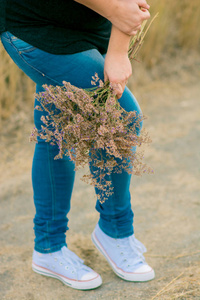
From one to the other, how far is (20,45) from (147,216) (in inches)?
52.4

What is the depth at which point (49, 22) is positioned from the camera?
1.36 metres

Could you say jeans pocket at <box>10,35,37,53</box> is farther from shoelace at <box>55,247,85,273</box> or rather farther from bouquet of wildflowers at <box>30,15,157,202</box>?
shoelace at <box>55,247,85,273</box>

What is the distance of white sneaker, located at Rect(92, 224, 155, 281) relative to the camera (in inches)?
68.2

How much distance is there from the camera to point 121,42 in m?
1.36

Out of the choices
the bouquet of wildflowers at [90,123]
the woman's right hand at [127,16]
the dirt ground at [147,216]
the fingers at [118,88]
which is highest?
the woman's right hand at [127,16]

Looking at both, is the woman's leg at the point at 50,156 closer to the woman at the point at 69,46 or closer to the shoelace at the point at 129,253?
the woman at the point at 69,46

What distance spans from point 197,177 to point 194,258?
0.97 metres

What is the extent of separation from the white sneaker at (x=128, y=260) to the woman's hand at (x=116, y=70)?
2.18 ft

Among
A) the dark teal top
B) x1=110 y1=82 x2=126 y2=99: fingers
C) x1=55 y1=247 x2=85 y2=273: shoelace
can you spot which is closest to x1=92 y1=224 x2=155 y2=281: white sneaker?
x1=55 y1=247 x2=85 y2=273: shoelace

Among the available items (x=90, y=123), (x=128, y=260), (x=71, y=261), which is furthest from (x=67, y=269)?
(x=90, y=123)

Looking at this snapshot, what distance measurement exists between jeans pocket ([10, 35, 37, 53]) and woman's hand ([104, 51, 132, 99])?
0.79ft

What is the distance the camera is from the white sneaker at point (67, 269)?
1.71m

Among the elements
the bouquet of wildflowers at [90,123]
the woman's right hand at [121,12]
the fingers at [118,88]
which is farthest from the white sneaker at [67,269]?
the woman's right hand at [121,12]

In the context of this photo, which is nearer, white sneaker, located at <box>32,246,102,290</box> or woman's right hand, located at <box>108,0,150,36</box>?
woman's right hand, located at <box>108,0,150,36</box>
